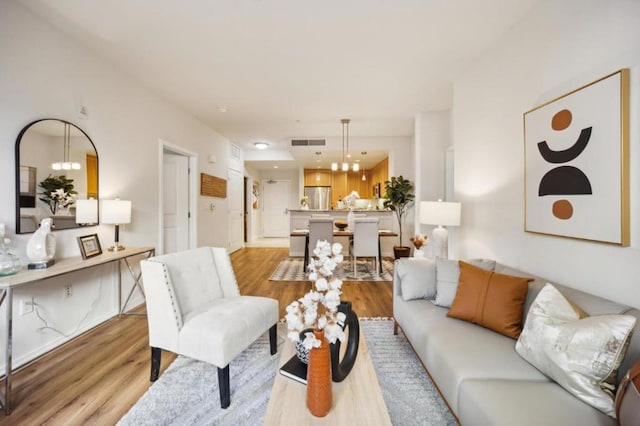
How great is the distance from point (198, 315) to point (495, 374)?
1674 millimetres

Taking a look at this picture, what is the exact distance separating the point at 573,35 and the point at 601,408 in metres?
2.02

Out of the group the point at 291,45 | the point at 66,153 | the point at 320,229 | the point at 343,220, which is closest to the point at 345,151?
the point at 343,220

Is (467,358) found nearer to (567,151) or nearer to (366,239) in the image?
(567,151)

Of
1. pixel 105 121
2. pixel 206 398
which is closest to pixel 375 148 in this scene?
pixel 105 121

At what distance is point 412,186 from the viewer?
5.42 m

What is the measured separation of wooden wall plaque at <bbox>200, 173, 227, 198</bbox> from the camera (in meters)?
4.91

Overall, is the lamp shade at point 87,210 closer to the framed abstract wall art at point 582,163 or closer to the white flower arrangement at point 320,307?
the white flower arrangement at point 320,307

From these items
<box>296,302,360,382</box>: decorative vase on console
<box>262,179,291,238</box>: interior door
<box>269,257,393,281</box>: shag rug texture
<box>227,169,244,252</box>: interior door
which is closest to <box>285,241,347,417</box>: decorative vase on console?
<box>296,302,360,382</box>: decorative vase on console

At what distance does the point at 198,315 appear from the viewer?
1744 millimetres

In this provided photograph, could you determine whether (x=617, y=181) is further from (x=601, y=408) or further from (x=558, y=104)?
(x=601, y=408)

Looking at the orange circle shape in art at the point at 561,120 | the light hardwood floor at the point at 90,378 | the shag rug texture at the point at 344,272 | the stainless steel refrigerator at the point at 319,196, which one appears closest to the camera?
the light hardwood floor at the point at 90,378

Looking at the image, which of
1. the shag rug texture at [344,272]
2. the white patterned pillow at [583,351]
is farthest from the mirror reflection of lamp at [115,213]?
the white patterned pillow at [583,351]

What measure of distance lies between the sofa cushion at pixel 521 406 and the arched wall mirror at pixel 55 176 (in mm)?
3050

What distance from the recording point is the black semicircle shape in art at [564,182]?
5.22 ft
